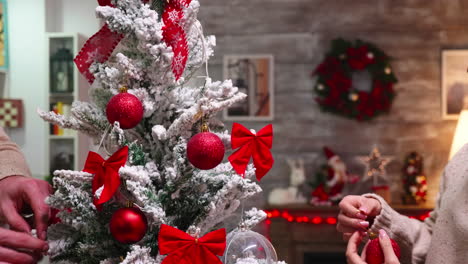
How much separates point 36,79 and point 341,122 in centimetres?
252

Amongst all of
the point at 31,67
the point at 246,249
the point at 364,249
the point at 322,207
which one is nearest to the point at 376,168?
the point at 322,207

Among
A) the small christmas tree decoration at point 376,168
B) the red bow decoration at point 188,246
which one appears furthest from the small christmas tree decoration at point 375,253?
the small christmas tree decoration at point 376,168

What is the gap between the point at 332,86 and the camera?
4.17 m

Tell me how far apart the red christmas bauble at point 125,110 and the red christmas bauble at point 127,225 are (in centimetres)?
15

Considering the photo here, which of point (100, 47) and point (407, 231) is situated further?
point (407, 231)

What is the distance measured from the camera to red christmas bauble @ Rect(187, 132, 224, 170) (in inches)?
33.7

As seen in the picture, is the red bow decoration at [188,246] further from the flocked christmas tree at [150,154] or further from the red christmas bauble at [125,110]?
the red christmas bauble at [125,110]

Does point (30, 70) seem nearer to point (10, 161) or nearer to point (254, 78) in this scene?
point (254, 78)

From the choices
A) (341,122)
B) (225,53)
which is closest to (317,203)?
(341,122)

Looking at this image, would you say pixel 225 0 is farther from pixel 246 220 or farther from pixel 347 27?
pixel 246 220

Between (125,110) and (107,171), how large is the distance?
11cm

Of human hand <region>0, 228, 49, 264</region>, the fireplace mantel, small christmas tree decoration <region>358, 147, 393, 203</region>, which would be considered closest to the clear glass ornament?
human hand <region>0, 228, 49, 264</region>

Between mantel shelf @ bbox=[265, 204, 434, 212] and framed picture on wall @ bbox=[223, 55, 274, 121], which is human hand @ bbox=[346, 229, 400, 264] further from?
framed picture on wall @ bbox=[223, 55, 274, 121]

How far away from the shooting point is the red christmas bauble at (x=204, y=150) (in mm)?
856
